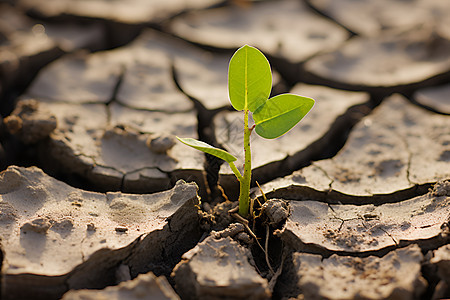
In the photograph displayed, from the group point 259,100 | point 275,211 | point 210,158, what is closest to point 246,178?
point 275,211

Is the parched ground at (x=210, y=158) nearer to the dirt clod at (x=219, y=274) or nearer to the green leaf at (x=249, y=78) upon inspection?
the dirt clod at (x=219, y=274)

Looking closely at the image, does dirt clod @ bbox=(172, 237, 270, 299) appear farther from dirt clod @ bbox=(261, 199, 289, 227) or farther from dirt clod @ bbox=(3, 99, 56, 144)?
dirt clod @ bbox=(3, 99, 56, 144)

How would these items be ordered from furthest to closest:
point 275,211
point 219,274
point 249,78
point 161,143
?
point 161,143, point 275,211, point 249,78, point 219,274

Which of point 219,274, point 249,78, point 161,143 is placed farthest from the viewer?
point 161,143

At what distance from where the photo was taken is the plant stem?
151 centimetres

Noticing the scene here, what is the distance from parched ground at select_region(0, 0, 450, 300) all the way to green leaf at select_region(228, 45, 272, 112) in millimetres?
384

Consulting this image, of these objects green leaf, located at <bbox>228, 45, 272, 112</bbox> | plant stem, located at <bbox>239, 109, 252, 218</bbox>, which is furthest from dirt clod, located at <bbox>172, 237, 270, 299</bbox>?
green leaf, located at <bbox>228, 45, 272, 112</bbox>

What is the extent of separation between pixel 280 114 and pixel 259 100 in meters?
0.08

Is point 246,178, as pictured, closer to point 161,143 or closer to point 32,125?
point 161,143

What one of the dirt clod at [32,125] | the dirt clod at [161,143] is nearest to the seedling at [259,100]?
the dirt clod at [161,143]

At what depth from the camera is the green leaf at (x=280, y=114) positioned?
4.76ft

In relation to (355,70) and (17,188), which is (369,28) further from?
(17,188)

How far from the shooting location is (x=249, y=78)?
4.80 ft

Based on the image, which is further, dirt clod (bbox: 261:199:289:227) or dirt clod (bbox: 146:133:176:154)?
dirt clod (bbox: 146:133:176:154)
